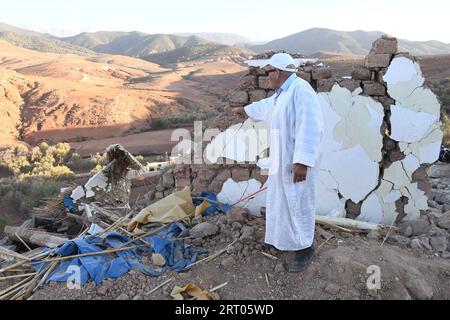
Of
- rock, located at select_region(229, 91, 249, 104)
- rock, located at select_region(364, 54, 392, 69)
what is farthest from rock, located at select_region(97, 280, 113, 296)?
rock, located at select_region(364, 54, 392, 69)

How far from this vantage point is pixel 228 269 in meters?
3.79

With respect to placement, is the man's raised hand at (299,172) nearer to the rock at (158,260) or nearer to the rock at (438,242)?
the rock at (158,260)

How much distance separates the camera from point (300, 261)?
371cm

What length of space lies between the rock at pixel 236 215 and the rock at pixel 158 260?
827 mm

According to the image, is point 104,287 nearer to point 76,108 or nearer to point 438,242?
point 438,242

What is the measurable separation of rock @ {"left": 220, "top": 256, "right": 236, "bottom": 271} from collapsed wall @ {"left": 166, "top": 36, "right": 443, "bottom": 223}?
4.77ft

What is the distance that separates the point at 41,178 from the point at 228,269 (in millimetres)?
10364

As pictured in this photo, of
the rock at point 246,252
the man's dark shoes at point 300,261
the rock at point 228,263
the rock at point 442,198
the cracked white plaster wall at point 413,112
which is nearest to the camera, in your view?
the man's dark shoes at point 300,261

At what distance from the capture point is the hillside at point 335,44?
307 ft

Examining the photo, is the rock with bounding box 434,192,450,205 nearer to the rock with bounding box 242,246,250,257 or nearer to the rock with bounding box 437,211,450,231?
the rock with bounding box 437,211,450,231

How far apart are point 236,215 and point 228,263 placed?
0.70 meters

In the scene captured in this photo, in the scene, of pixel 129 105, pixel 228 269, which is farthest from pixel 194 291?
pixel 129 105

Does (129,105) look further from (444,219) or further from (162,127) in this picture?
(444,219)

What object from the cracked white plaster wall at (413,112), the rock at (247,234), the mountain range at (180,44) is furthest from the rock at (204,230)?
the mountain range at (180,44)
